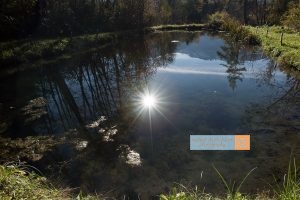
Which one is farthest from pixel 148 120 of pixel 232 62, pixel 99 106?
pixel 232 62

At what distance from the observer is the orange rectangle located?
1101cm

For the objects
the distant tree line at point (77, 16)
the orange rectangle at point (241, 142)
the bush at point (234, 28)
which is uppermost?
the distant tree line at point (77, 16)

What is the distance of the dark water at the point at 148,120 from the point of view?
30.8ft

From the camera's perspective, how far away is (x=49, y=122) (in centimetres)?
1353

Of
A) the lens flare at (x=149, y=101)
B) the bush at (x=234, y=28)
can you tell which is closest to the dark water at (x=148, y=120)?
the lens flare at (x=149, y=101)

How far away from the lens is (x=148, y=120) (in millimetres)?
13539

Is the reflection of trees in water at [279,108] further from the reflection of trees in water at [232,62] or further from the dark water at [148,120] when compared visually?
the reflection of trees in water at [232,62]

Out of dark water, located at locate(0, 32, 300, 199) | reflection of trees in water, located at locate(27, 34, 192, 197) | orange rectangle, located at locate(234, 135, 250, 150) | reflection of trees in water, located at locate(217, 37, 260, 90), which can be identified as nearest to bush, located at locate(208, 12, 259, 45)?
reflection of trees in water, located at locate(217, 37, 260, 90)

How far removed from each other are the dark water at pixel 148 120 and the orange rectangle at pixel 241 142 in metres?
0.26

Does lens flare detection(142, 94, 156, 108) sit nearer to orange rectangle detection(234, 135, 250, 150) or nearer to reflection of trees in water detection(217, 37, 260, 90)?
orange rectangle detection(234, 135, 250, 150)

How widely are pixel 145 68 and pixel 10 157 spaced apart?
14841mm

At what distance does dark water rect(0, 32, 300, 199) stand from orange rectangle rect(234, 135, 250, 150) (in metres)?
0.26

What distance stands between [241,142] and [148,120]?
3799 mm

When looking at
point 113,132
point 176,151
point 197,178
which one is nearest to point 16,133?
point 113,132
